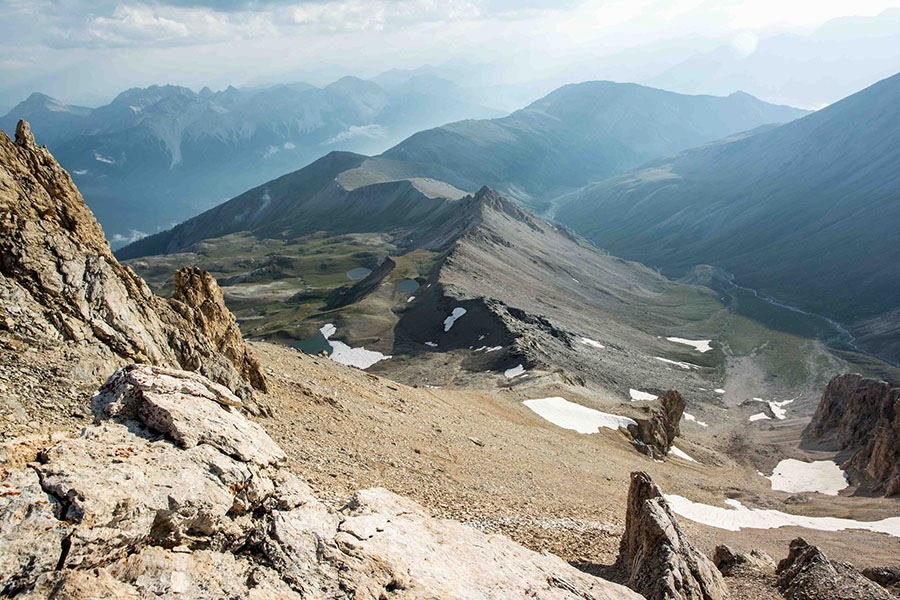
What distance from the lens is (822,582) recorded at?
2177 cm

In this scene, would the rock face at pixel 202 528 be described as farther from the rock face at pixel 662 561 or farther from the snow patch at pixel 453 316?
the snow patch at pixel 453 316

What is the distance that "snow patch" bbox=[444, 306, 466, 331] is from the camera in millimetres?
107994

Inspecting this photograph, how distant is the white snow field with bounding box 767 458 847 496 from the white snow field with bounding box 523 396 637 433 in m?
21.4

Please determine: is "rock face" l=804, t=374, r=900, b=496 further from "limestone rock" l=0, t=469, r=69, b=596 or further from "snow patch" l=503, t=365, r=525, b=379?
"limestone rock" l=0, t=469, r=69, b=596

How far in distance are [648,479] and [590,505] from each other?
7.88 m

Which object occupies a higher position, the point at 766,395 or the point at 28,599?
the point at 28,599

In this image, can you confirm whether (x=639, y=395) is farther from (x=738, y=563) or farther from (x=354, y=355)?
(x=738, y=563)

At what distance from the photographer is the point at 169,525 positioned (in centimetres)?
1112

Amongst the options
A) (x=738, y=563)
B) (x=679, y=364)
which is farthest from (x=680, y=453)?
(x=679, y=364)

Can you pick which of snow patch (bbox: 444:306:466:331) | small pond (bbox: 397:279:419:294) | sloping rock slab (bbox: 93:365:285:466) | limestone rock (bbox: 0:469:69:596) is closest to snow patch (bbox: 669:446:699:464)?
snow patch (bbox: 444:306:466:331)

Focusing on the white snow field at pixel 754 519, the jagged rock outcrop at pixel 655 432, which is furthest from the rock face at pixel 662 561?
the jagged rock outcrop at pixel 655 432

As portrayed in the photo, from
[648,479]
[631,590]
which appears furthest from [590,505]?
[631,590]

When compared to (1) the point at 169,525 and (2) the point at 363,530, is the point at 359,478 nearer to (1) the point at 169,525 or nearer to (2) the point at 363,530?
(2) the point at 363,530

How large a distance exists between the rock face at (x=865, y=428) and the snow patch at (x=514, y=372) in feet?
133
